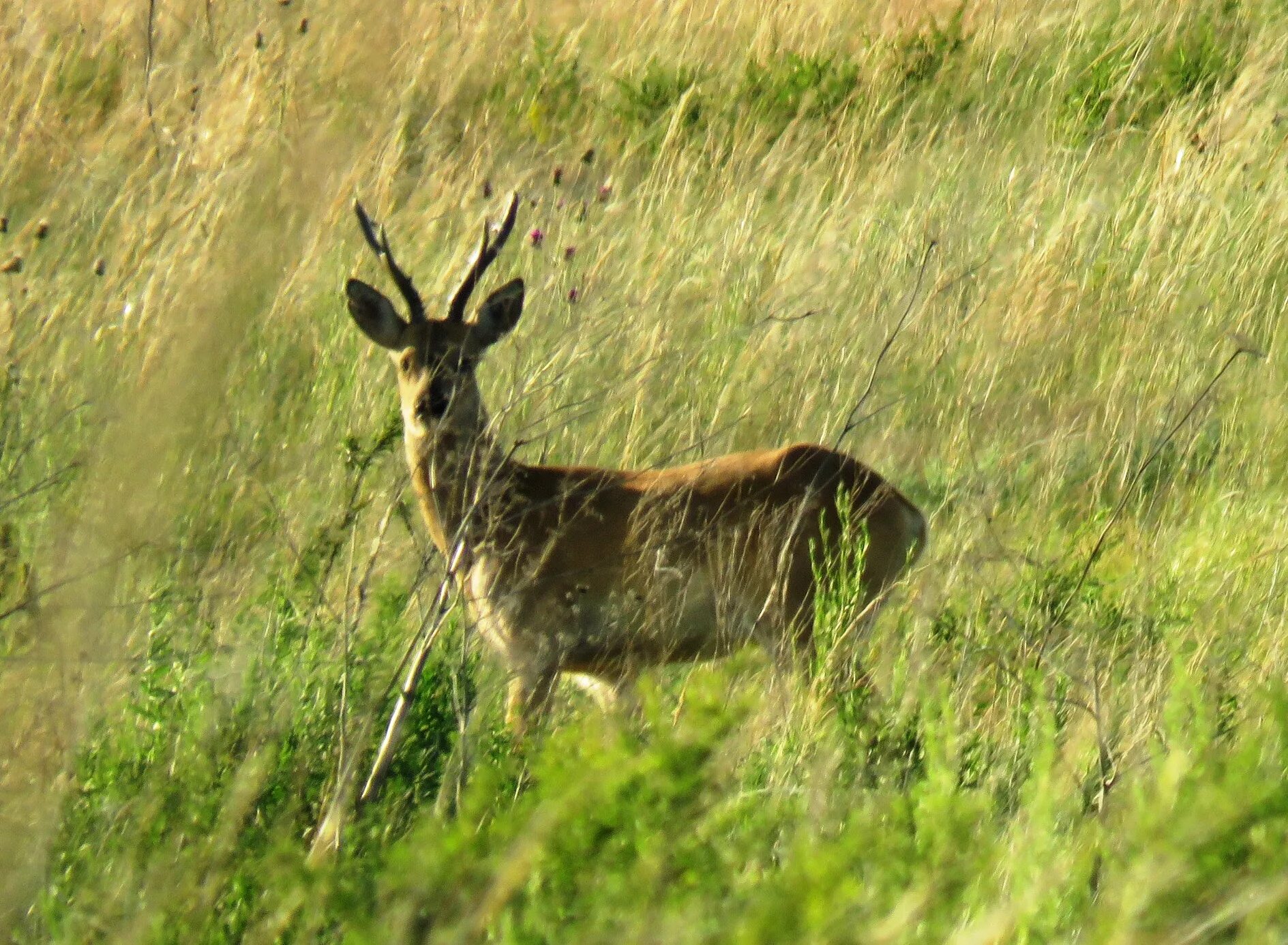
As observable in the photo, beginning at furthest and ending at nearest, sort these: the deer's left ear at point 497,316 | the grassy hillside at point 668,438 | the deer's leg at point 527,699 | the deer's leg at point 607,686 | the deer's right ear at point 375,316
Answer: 1. the deer's left ear at point 497,316
2. the deer's right ear at point 375,316
3. the deer's leg at point 607,686
4. the deer's leg at point 527,699
5. the grassy hillside at point 668,438

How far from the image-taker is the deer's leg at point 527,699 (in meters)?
3.99

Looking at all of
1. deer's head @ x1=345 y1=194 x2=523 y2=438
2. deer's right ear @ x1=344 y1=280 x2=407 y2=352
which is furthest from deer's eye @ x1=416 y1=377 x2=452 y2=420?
deer's right ear @ x1=344 y1=280 x2=407 y2=352

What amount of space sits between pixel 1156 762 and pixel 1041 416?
12.0ft

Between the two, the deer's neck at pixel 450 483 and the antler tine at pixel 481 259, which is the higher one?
the antler tine at pixel 481 259

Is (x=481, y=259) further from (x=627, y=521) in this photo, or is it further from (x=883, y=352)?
(x=883, y=352)

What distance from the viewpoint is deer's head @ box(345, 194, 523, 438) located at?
17.8ft

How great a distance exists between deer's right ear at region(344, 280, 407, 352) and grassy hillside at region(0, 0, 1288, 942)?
0.27 metres

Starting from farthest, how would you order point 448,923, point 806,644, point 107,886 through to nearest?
1. point 806,644
2. point 107,886
3. point 448,923

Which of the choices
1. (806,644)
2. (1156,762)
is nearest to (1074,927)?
(1156,762)

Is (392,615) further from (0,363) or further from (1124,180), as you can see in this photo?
(1124,180)

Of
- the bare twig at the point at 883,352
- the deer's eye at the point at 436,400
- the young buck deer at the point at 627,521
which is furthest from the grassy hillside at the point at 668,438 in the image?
the deer's eye at the point at 436,400

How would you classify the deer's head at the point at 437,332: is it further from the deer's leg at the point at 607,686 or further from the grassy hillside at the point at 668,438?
the deer's leg at the point at 607,686

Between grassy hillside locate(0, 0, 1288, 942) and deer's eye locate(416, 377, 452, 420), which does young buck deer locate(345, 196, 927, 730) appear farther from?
grassy hillside locate(0, 0, 1288, 942)

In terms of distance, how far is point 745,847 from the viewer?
8.19 ft
